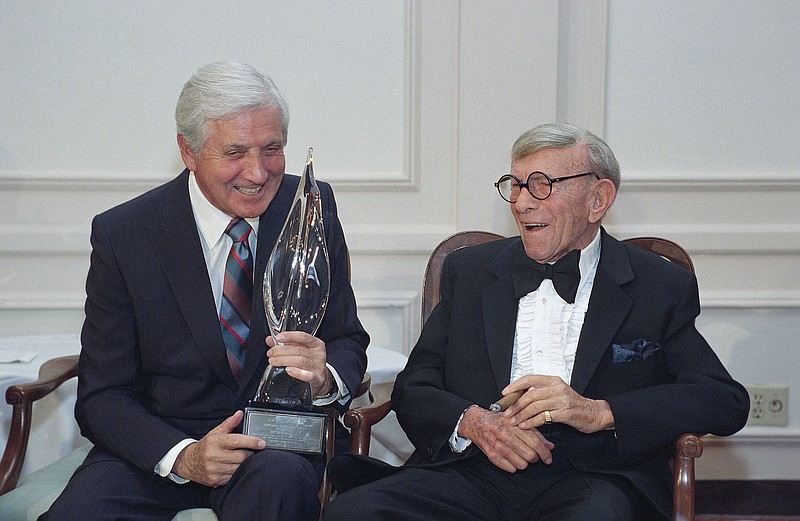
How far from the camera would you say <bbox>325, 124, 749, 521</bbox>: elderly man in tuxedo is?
8.00 feet

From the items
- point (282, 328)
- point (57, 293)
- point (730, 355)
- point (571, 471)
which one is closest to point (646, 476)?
point (571, 471)

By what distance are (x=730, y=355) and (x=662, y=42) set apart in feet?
4.37

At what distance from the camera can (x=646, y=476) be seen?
2502 mm

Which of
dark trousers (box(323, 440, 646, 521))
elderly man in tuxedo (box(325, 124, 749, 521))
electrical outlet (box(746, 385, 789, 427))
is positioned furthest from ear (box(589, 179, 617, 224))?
electrical outlet (box(746, 385, 789, 427))

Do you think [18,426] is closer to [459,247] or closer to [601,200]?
[459,247]

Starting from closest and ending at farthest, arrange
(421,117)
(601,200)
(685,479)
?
(685,479), (601,200), (421,117)

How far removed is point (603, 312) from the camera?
8.67ft

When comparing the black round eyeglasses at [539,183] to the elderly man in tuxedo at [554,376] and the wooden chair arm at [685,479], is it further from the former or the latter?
the wooden chair arm at [685,479]

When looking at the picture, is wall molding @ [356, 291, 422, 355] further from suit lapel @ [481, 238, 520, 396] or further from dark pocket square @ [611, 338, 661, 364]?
dark pocket square @ [611, 338, 661, 364]

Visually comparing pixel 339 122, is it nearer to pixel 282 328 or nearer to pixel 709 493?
pixel 282 328

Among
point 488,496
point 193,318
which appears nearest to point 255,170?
point 193,318

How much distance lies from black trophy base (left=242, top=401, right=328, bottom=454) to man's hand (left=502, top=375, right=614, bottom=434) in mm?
516

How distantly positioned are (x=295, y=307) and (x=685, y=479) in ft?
3.60

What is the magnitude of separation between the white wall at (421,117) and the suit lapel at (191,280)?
50.8 inches
